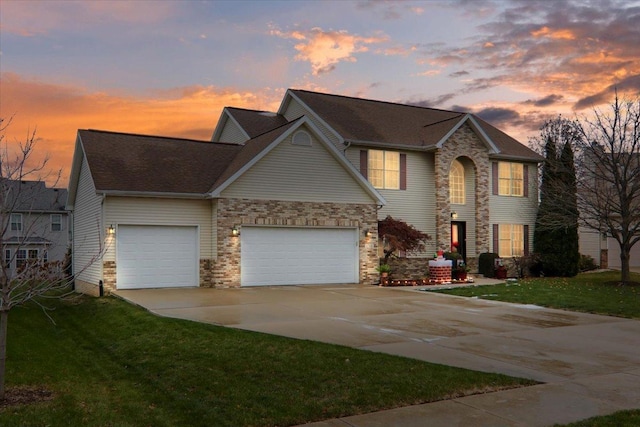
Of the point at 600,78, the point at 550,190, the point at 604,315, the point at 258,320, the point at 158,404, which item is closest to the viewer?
the point at 158,404

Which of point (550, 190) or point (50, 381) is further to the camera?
point (550, 190)

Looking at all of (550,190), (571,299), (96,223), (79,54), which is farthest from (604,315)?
(79,54)

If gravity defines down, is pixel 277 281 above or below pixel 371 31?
below

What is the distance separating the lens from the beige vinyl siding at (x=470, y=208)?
90.9 ft

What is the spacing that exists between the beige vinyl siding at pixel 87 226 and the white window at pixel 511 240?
62.1 ft

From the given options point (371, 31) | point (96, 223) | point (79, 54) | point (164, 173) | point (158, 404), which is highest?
point (371, 31)

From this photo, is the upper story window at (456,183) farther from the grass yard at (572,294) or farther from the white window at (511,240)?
the grass yard at (572,294)

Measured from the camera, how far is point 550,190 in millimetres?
28125

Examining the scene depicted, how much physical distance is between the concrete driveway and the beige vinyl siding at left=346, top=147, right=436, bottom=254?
272 inches

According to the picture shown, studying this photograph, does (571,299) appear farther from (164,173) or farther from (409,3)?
(164,173)

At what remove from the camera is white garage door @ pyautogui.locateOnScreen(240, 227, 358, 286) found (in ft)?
67.7

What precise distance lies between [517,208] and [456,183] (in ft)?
13.2

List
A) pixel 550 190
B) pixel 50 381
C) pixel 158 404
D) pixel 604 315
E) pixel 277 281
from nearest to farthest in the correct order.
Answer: pixel 158 404, pixel 50 381, pixel 604 315, pixel 277 281, pixel 550 190

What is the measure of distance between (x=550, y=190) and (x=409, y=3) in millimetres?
13951
